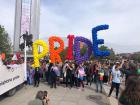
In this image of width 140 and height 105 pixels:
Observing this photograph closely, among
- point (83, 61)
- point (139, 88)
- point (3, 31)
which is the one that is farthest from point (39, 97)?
point (3, 31)

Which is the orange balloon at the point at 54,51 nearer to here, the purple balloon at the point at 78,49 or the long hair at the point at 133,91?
the purple balloon at the point at 78,49

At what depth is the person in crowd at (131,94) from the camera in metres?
4.86

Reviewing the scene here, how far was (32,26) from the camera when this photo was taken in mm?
93875

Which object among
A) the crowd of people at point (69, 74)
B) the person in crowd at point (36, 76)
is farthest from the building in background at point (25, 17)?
the person in crowd at point (36, 76)

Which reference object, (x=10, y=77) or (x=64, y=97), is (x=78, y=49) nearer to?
(x=64, y=97)

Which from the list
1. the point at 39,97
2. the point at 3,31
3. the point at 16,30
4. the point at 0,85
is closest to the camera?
the point at 39,97

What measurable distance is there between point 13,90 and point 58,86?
14.8 feet

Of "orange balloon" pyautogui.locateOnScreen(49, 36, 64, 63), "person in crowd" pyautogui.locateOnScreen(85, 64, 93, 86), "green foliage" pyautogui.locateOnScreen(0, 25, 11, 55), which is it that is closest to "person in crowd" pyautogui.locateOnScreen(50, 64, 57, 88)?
"orange balloon" pyautogui.locateOnScreen(49, 36, 64, 63)

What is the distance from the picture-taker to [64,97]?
1483 centimetres

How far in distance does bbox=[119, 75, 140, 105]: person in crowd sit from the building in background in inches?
3442

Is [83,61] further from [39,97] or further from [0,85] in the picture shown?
[39,97]

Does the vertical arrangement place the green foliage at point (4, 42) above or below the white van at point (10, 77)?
above

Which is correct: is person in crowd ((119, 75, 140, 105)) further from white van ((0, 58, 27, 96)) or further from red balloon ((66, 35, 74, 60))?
red balloon ((66, 35, 74, 60))

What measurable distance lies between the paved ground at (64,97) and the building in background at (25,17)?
7557cm
